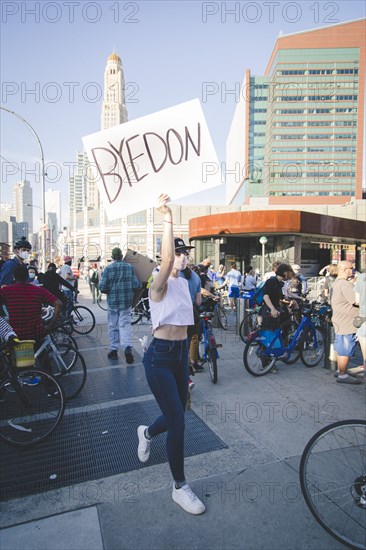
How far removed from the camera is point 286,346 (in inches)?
249

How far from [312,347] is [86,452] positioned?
4.54m

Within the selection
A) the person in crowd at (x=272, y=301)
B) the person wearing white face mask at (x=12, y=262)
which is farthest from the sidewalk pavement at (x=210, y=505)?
the person wearing white face mask at (x=12, y=262)

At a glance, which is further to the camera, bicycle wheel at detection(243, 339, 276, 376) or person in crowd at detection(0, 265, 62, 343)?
bicycle wheel at detection(243, 339, 276, 376)

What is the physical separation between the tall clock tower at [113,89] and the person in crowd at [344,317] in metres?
157

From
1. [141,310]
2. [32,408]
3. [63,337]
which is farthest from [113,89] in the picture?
[32,408]

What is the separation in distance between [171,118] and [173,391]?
232 centimetres

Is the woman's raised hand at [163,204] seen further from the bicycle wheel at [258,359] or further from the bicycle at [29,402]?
the bicycle wheel at [258,359]

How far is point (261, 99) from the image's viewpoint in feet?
446

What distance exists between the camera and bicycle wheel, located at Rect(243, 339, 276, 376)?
19.3 feet

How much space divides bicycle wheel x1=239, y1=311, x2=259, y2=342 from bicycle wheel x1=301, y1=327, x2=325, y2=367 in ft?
6.67

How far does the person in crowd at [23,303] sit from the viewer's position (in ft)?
14.4

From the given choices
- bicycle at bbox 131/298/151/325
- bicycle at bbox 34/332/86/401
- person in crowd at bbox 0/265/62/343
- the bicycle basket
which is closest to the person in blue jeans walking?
the bicycle basket

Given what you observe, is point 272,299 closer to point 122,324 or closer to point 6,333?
point 122,324

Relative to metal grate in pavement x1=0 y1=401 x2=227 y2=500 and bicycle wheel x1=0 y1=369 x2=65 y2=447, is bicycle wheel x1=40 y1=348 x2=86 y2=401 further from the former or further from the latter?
metal grate in pavement x1=0 y1=401 x2=227 y2=500
